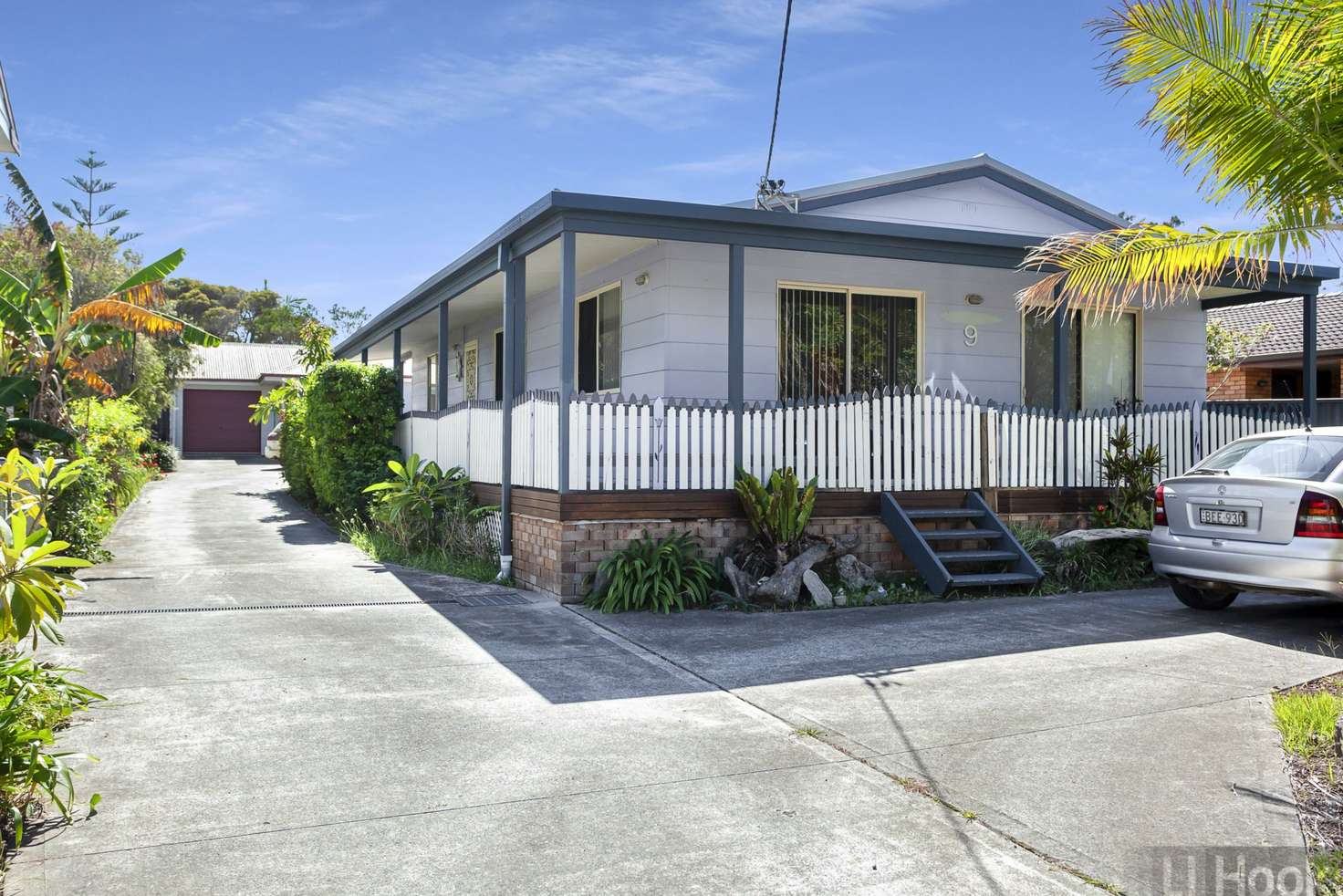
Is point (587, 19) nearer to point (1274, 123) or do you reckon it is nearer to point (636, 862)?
point (1274, 123)

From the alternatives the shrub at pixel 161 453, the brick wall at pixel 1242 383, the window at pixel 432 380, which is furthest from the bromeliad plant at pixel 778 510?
the shrub at pixel 161 453

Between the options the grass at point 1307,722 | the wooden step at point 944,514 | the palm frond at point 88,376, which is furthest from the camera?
the palm frond at point 88,376

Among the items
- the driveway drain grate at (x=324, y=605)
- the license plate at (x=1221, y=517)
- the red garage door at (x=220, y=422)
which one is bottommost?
the driveway drain grate at (x=324, y=605)

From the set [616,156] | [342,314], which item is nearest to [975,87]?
[616,156]

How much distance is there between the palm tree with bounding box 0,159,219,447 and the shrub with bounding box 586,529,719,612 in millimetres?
7075

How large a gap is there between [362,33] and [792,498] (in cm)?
919

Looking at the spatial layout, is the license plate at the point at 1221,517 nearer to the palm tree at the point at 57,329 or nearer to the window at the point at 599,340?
the window at the point at 599,340

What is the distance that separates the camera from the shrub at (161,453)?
1096 inches

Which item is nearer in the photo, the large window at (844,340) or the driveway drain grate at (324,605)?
the driveway drain grate at (324,605)

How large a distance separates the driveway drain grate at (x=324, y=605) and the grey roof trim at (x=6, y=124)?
4203 mm

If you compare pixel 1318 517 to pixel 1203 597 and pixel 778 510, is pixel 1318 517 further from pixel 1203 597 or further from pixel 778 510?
pixel 778 510

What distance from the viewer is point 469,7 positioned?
523 inches

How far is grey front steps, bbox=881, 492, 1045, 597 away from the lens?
9.62 meters

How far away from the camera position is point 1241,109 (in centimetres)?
601
